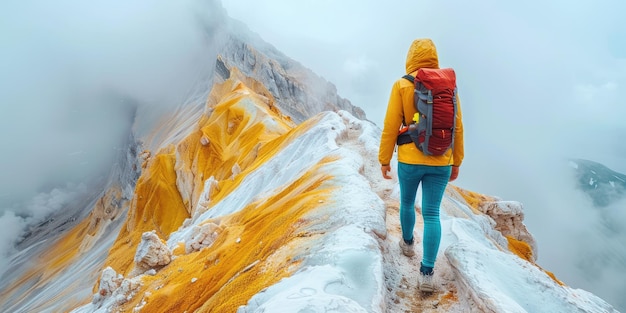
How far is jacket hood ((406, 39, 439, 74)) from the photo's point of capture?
438cm

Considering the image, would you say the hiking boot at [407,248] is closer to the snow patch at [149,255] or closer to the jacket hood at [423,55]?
the jacket hood at [423,55]

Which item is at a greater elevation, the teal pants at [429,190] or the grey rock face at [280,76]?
the grey rock face at [280,76]

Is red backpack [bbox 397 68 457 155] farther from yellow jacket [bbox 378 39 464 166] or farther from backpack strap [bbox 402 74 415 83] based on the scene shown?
yellow jacket [bbox 378 39 464 166]

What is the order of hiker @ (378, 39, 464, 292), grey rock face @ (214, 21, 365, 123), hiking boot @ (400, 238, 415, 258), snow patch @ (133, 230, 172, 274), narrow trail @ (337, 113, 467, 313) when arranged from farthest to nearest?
grey rock face @ (214, 21, 365, 123) < snow patch @ (133, 230, 172, 274) < hiking boot @ (400, 238, 415, 258) < narrow trail @ (337, 113, 467, 313) < hiker @ (378, 39, 464, 292)

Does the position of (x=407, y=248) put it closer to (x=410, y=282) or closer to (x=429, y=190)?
(x=410, y=282)

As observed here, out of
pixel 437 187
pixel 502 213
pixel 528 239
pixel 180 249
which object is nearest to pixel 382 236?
pixel 437 187

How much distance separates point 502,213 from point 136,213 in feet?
148

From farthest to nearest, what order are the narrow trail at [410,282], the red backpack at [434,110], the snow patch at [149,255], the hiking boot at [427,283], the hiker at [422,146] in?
1. the snow patch at [149,255]
2. the hiking boot at [427,283]
3. the narrow trail at [410,282]
4. the hiker at [422,146]
5. the red backpack at [434,110]

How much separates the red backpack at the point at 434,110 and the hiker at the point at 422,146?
0.01 meters

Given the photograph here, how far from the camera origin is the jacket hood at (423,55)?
14.4 feet

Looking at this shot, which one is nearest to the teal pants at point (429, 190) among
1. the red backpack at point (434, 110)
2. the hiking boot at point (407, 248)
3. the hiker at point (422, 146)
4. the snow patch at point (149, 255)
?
the hiker at point (422, 146)

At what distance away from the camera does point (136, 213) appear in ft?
150

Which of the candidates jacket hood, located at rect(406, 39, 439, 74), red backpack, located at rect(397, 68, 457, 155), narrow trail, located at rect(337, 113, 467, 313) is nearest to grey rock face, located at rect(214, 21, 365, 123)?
narrow trail, located at rect(337, 113, 467, 313)

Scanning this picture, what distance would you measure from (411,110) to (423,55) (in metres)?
0.77
